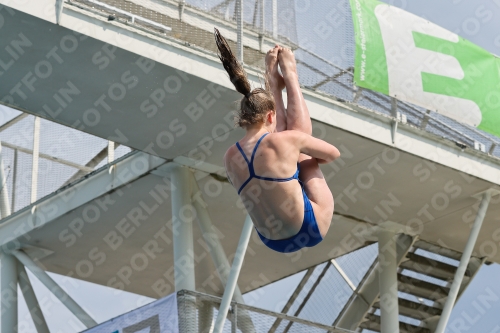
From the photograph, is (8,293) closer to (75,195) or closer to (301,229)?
(75,195)

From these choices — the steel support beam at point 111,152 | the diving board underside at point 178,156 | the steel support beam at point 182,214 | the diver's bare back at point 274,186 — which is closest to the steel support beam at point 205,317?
the steel support beam at point 182,214

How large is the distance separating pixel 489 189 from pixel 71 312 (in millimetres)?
6564

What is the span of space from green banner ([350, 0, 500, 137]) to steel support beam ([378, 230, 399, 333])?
3.35 meters

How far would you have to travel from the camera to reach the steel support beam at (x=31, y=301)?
14.5m

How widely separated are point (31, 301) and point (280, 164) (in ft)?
31.2

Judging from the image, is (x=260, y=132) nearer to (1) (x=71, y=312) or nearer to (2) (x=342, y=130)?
(2) (x=342, y=130)

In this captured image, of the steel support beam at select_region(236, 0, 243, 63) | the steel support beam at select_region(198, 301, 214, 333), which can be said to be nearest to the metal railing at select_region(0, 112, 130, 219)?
the steel support beam at select_region(198, 301, 214, 333)

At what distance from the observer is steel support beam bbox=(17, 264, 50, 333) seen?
47.6 feet

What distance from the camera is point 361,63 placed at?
11.1m

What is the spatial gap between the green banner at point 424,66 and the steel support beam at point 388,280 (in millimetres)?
3351

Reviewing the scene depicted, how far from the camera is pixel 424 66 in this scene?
11.6 meters

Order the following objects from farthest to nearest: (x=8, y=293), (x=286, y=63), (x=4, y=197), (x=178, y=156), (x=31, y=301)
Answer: (x=31, y=301) → (x=8, y=293) → (x=4, y=197) → (x=178, y=156) → (x=286, y=63)

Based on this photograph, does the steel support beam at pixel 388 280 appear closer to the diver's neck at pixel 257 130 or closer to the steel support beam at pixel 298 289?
the steel support beam at pixel 298 289

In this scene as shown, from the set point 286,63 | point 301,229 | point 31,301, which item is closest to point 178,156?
point 31,301
